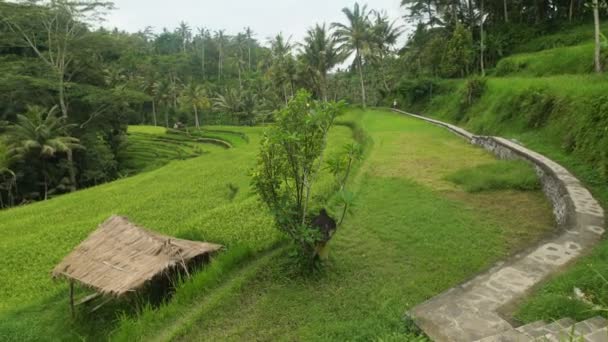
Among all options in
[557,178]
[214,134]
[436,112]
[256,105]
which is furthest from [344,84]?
[557,178]

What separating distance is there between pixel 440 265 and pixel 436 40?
2214 cm

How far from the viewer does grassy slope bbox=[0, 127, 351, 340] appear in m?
4.57

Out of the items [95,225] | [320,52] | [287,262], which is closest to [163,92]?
[320,52]

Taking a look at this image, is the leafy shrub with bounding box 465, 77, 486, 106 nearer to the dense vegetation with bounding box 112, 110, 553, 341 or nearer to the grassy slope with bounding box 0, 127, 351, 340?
the dense vegetation with bounding box 112, 110, 553, 341

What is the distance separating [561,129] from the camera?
8305 millimetres

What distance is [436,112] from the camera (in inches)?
773

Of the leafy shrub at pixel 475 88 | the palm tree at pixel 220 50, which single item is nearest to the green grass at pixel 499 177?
the leafy shrub at pixel 475 88

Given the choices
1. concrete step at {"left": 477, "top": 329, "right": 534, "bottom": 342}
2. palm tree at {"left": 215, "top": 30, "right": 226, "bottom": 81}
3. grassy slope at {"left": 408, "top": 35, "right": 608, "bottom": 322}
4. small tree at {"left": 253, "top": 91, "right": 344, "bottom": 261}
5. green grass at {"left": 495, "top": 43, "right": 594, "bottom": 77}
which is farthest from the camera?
palm tree at {"left": 215, "top": 30, "right": 226, "bottom": 81}

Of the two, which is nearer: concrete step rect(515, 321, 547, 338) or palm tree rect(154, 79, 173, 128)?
concrete step rect(515, 321, 547, 338)

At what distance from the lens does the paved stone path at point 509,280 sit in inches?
114

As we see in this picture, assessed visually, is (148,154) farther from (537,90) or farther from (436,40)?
(537,90)

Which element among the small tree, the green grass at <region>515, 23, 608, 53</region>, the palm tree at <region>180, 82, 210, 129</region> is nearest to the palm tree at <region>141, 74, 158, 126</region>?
the palm tree at <region>180, 82, 210, 129</region>

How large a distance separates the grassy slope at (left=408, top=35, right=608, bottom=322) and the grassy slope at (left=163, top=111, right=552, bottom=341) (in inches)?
35.4

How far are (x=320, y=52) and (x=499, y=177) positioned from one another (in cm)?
2185
